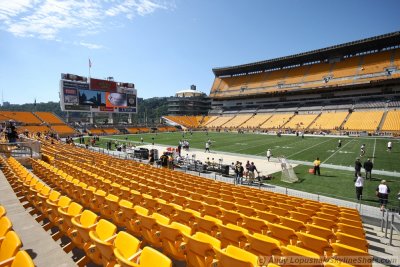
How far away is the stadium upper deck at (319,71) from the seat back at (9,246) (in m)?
69.9

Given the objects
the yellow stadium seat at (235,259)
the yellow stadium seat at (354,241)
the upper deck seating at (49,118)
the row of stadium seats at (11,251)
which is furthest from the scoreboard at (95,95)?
the yellow stadium seat at (354,241)

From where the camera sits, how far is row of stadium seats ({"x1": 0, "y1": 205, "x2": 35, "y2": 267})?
2.93m

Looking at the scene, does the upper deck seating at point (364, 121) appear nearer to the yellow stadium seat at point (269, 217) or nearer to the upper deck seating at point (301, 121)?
the upper deck seating at point (301, 121)

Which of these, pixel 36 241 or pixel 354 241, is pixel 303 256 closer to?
pixel 354 241

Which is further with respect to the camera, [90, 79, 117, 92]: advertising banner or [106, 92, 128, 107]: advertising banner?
[106, 92, 128, 107]: advertising banner

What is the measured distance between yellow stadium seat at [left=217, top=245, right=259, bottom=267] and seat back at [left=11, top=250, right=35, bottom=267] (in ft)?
7.44

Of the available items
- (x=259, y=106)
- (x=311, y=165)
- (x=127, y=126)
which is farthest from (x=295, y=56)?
(x=311, y=165)

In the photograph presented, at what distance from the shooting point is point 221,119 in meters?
81.8

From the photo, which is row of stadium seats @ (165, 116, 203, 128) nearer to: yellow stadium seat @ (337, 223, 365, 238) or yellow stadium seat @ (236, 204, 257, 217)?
yellow stadium seat @ (236, 204, 257, 217)

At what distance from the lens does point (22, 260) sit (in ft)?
9.65

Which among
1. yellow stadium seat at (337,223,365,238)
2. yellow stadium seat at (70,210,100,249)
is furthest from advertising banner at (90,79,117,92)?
yellow stadium seat at (337,223,365,238)

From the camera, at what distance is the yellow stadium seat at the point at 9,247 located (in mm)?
3289

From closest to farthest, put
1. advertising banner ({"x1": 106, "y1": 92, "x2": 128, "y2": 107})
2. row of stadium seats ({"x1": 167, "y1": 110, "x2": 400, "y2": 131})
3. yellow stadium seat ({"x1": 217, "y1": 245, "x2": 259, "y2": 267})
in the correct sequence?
yellow stadium seat ({"x1": 217, "y1": 245, "x2": 259, "y2": 267}), row of stadium seats ({"x1": 167, "y1": 110, "x2": 400, "y2": 131}), advertising banner ({"x1": 106, "y1": 92, "x2": 128, "y2": 107})

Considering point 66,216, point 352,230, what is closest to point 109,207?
point 66,216
